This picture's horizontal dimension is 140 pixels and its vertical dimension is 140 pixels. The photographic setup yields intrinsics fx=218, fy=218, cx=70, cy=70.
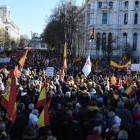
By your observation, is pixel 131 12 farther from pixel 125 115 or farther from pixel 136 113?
pixel 125 115

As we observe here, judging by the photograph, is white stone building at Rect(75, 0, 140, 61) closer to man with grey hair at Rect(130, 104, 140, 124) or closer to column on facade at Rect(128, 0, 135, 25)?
column on facade at Rect(128, 0, 135, 25)

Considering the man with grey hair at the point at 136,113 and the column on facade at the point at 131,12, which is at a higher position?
the column on facade at the point at 131,12

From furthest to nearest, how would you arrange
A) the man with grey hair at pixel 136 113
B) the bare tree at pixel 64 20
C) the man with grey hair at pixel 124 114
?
the bare tree at pixel 64 20, the man with grey hair at pixel 136 113, the man with grey hair at pixel 124 114

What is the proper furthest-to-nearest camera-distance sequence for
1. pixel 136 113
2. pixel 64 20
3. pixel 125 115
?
pixel 64 20, pixel 136 113, pixel 125 115

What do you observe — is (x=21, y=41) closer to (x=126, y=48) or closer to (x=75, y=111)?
(x=126, y=48)

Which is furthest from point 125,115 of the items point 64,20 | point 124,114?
point 64,20

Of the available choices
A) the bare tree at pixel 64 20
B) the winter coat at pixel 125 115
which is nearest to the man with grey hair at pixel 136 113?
the winter coat at pixel 125 115

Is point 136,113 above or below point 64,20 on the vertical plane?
below

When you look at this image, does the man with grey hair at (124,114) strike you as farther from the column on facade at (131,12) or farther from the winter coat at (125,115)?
the column on facade at (131,12)

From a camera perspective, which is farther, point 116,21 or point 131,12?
point 116,21

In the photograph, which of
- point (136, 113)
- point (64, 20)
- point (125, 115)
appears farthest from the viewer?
point (64, 20)

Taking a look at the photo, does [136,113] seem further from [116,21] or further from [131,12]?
[131,12]

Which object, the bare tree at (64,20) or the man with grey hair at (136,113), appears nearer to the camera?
the man with grey hair at (136,113)

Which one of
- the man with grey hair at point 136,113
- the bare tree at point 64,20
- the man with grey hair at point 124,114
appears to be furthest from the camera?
the bare tree at point 64,20
